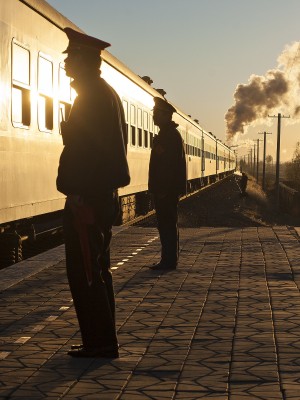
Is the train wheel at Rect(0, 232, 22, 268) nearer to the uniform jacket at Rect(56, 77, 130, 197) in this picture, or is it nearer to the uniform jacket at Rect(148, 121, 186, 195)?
the uniform jacket at Rect(148, 121, 186, 195)

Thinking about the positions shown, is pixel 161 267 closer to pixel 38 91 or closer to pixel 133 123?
pixel 38 91

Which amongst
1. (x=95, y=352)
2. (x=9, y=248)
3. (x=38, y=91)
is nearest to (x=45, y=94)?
(x=38, y=91)

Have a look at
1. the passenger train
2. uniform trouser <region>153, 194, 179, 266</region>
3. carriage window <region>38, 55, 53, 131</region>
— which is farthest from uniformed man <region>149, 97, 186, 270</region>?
carriage window <region>38, 55, 53, 131</region>

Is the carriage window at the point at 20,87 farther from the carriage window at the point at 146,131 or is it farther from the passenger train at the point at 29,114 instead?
the carriage window at the point at 146,131

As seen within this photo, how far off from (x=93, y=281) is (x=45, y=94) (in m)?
6.72

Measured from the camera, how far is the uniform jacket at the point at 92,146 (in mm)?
5727

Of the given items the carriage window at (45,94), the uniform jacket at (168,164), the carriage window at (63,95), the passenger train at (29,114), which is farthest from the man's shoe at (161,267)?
the carriage window at (63,95)

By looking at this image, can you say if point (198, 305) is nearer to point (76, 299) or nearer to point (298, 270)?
point (76, 299)

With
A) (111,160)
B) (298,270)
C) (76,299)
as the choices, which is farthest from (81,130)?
(298,270)

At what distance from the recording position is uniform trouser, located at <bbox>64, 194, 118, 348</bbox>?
19.0 ft

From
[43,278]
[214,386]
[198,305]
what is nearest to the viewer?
[214,386]

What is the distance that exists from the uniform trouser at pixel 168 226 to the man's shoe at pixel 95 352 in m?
4.84

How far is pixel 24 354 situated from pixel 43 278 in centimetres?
389

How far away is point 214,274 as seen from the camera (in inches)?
402
